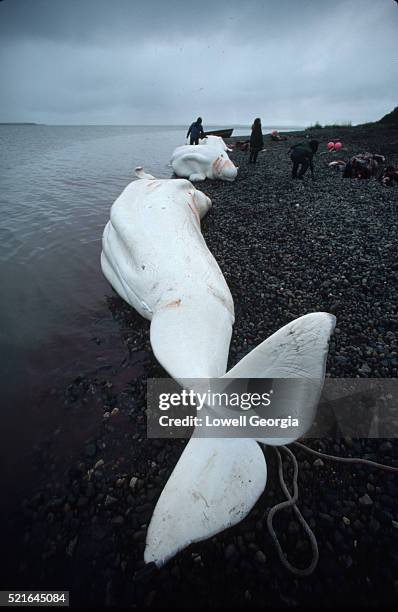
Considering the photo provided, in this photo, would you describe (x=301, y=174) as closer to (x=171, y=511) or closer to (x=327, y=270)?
(x=327, y=270)

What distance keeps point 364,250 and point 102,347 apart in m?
5.02

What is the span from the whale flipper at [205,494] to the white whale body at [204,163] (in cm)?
1134

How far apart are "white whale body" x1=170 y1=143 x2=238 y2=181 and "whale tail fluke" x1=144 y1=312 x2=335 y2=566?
35.9ft

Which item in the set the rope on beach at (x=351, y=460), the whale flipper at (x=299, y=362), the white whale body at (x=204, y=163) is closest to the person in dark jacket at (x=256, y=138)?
the white whale body at (x=204, y=163)

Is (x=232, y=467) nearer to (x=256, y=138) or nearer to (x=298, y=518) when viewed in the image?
(x=298, y=518)

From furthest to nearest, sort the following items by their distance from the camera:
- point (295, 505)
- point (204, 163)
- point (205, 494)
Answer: point (204, 163) < point (295, 505) < point (205, 494)

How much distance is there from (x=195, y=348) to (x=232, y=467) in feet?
3.11

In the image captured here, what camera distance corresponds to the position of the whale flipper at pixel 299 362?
6.13 ft

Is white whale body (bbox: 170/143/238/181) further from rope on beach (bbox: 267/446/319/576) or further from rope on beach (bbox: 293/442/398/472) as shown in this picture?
rope on beach (bbox: 267/446/319/576)

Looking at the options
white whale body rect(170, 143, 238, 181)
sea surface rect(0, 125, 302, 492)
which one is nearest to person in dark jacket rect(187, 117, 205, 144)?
white whale body rect(170, 143, 238, 181)

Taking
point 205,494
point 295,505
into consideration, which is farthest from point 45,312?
point 295,505

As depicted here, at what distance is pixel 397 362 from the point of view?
10.5 feet

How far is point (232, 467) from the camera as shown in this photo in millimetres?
1963

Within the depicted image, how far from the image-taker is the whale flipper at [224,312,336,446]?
1867mm
